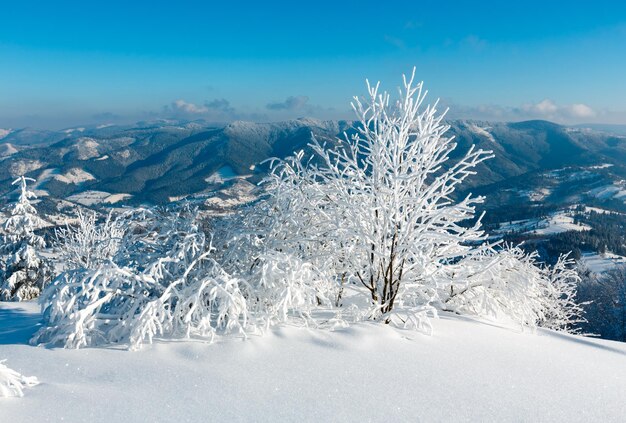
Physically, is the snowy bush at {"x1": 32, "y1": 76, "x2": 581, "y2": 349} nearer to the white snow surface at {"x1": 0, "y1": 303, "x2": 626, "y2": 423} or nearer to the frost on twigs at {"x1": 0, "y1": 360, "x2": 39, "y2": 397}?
the white snow surface at {"x1": 0, "y1": 303, "x2": 626, "y2": 423}

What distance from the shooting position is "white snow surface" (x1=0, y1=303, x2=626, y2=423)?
18.1 ft

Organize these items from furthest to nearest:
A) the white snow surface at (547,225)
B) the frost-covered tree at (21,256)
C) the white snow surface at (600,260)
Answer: the white snow surface at (547,225) < the white snow surface at (600,260) < the frost-covered tree at (21,256)

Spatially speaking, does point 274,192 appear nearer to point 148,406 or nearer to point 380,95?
point 380,95

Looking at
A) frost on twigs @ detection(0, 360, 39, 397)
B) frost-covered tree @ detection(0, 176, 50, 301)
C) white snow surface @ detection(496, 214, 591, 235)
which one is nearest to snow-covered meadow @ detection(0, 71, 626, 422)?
frost on twigs @ detection(0, 360, 39, 397)

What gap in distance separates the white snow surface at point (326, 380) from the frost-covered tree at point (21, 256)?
17.0 m

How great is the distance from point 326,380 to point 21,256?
939 inches

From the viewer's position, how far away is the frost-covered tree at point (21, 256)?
885 inches

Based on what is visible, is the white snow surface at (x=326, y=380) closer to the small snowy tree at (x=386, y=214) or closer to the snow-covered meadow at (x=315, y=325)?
the snow-covered meadow at (x=315, y=325)

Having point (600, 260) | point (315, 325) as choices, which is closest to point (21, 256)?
point (315, 325)

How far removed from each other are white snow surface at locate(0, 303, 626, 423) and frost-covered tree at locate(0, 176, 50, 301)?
17.0 metres

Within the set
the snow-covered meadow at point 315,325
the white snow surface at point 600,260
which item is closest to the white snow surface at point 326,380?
the snow-covered meadow at point 315,325

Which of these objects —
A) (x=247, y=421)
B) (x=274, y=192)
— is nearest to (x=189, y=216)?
(x=274, y=192)

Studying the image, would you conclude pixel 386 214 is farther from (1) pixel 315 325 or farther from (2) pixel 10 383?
(2) pixel 10 383

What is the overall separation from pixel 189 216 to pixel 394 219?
564 centimetres
